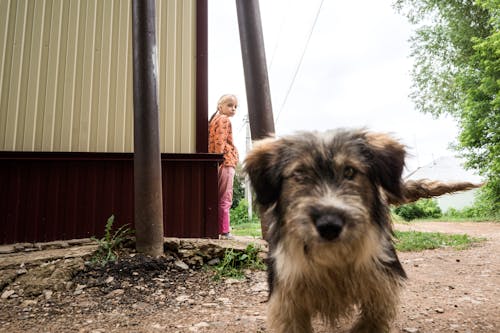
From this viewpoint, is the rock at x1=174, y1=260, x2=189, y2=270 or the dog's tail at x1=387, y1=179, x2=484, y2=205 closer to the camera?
the dog's tail at x1=387, y1=179, x2=484, y2=205

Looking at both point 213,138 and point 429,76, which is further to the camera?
point 429,76

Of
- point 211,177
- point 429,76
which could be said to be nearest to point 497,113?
point 429,76

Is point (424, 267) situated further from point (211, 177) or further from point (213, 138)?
point (213, 138)

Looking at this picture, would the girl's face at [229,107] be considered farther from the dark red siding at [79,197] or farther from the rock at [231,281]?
the rock at [231,281]

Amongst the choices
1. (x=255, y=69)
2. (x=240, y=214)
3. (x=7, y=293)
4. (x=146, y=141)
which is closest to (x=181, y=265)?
(x=146, y=141)

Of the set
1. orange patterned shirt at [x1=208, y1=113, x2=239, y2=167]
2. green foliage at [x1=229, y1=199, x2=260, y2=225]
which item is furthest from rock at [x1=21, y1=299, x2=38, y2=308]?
green foliage at [x1=229, y1=199, x2=260, y2=225]

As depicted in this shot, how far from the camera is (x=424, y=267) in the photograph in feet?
16.8

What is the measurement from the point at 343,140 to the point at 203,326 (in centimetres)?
195

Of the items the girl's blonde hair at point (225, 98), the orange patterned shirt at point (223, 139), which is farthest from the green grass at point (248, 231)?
the girl's blonde hair at point (225, 98)

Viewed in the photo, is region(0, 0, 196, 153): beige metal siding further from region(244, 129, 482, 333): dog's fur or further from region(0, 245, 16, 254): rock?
region(244, 129, 482, 333): dog's fur

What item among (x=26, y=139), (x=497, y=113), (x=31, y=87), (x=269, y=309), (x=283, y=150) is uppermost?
(x=497, y=113)

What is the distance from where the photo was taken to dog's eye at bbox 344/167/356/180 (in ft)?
7.49

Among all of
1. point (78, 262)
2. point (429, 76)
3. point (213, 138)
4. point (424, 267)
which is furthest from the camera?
point (429, 76)

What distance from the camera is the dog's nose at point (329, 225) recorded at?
1898mm
